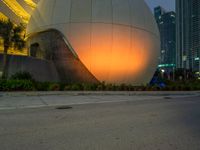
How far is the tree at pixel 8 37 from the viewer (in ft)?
66.1

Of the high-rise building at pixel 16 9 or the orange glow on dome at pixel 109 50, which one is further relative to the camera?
the high-rise building at pixel 16 9

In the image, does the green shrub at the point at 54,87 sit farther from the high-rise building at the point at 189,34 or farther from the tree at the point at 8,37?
the high-rise building at the point at 189,34

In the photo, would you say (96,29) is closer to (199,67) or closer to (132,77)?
(132,77)

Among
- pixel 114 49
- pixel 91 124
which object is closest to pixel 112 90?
pixel 114 49

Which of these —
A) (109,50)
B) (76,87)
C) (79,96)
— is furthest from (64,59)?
(79,96)

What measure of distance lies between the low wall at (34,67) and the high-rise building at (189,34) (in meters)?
102

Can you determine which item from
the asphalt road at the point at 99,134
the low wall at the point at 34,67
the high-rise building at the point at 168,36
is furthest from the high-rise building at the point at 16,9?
the high-rise building at the point at 168,36

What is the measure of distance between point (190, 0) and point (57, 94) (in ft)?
409

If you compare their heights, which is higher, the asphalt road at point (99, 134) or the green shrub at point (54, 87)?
the green shrub at point (54, 87)

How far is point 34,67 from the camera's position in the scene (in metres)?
22.3

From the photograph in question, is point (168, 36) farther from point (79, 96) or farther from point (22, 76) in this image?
point (79, 96)

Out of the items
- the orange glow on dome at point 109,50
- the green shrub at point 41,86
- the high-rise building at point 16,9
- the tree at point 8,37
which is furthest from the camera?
the high-rise building at point 16,9

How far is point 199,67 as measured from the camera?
380 feet

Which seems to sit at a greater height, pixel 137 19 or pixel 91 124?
pixel 137 19
